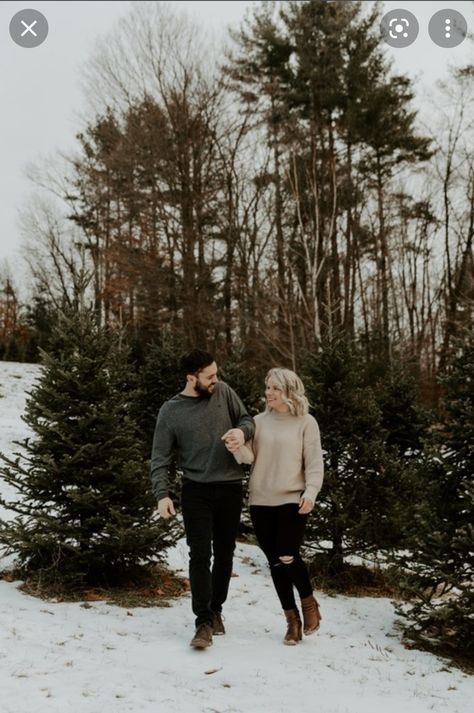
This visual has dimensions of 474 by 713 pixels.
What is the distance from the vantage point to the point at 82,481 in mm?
6562

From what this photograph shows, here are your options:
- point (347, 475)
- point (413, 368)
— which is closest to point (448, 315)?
point (413, 368)

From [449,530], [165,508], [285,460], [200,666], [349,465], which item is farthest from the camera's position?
[349,465]

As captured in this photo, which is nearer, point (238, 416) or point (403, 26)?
point (238, 416)

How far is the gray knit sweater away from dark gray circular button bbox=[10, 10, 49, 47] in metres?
5.03

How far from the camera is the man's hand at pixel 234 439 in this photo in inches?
201

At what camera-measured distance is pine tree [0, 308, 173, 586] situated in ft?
21.2

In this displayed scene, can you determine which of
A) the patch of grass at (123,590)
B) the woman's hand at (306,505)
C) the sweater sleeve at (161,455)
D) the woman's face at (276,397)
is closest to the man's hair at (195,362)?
the sweater sleeve at (161,455)

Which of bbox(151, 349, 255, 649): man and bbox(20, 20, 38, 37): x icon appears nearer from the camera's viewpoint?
bbox(151, 349, 255, 649): man

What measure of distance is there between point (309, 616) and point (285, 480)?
114 cm

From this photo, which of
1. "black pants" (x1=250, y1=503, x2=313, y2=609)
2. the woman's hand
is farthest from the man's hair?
the woman's hand

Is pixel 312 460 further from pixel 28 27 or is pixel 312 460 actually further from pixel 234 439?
pixel 28 27

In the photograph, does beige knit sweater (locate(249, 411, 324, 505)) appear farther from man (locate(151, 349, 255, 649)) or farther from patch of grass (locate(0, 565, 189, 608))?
patch of grass (locate(0, 565, 189, 608))

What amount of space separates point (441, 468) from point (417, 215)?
77.7 ft

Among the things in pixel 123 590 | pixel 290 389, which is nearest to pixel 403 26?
pixel 290 389
